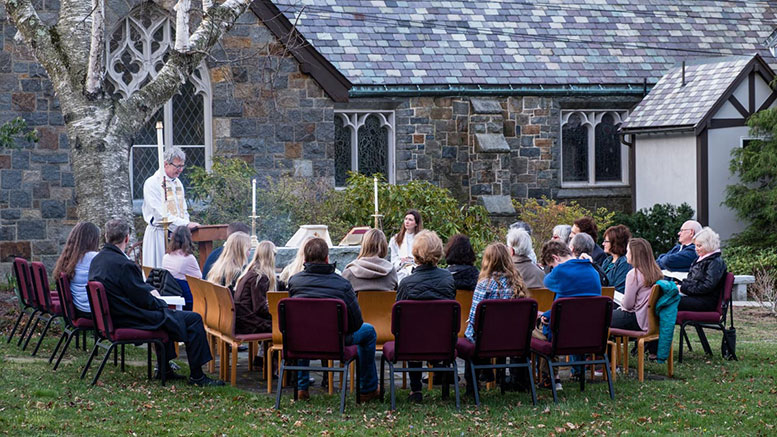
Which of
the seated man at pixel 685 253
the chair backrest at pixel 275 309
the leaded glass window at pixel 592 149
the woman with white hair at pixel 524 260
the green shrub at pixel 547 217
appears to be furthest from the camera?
the leaded glass window at pixel 592 149

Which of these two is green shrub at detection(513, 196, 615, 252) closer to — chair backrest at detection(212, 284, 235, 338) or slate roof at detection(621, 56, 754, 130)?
slate roof at detection(621, 56, 754, 130)

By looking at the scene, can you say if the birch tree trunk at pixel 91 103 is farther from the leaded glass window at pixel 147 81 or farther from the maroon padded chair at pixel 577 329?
the maroon padded chair at pixel 577 329

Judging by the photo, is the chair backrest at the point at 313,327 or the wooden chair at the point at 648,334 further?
the wooden chair at the point at 648,334

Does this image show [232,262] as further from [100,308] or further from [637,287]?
[637,287]

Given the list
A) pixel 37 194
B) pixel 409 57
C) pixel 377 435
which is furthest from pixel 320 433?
pixel 409 57

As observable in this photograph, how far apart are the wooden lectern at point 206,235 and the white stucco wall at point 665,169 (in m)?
10.9

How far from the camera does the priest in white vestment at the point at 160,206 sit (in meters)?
12.3

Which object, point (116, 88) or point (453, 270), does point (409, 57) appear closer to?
point (116, 88)

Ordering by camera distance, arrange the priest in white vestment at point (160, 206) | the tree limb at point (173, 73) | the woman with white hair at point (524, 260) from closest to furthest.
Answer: the woman with white hair at point (524, 260)
the priest in white vestment at point (160, 206)
the tree limb at point (173, 73)

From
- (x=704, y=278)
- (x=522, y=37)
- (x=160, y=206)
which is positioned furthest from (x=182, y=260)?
(x=522, y=37)

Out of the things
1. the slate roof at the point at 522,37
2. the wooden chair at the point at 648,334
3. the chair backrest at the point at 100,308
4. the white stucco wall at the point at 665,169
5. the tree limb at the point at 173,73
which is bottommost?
the wooden chair at the point at 648,334

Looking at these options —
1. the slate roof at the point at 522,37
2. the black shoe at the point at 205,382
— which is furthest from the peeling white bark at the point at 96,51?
the slate roof at the point at 522,37

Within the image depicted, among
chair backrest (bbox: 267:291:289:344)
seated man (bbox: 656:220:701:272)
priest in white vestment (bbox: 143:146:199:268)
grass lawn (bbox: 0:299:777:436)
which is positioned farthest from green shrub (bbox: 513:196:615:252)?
chair backrest (bbox: 267:291:289:344)

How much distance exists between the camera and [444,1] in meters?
22.7
